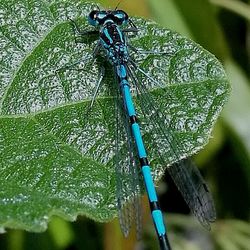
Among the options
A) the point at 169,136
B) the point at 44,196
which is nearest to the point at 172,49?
the point at 169,136

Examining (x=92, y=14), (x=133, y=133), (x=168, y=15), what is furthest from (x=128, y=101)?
(x=168, y=15)

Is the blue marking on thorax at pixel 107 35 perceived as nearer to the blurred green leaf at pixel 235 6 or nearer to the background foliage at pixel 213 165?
the background foliage at pixel 213 165

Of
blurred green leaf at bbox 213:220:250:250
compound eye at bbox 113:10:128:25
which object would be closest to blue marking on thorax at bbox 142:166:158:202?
compound eye at bbox 113:10:128:25

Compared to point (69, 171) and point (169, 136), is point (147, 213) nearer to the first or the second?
point (169, 136)

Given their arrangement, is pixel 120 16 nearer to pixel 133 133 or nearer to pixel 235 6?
pixel 133 133

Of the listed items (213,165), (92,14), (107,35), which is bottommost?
(213,165)
